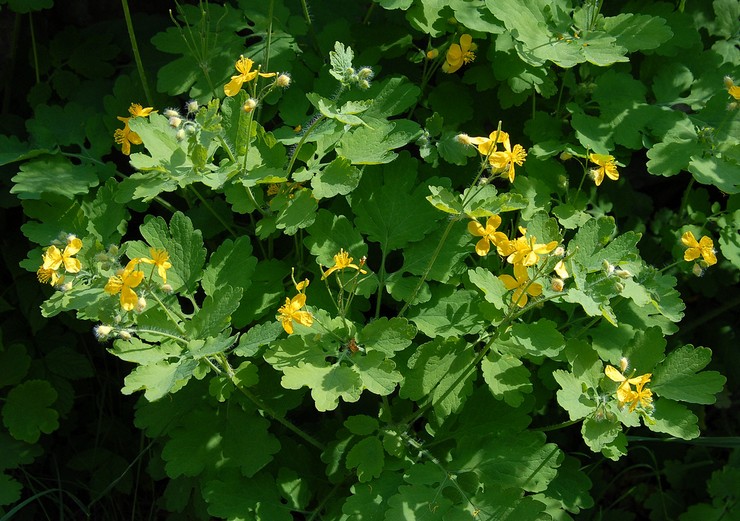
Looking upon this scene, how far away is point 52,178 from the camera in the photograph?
240cm

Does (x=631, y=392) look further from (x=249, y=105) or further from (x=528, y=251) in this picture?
(x=249, y=105)

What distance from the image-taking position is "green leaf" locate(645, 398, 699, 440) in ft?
6.97

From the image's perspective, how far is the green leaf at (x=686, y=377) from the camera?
2.15 metres

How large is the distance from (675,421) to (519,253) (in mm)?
724

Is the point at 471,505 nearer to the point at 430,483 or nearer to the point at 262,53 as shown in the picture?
the point at 430,483

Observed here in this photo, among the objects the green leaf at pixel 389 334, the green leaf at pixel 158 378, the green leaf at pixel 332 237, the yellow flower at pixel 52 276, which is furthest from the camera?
the green leaf at pixel 332 237

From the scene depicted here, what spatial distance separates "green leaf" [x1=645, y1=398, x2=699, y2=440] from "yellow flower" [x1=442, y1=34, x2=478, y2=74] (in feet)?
4.06

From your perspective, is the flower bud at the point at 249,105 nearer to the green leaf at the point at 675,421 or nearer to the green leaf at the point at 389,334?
the green leaf at the point at 389,334

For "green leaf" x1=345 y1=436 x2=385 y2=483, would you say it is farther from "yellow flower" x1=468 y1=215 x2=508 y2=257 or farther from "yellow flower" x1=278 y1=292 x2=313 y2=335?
"yellow flower" x1=468 y1=215 x2=508 y2=257

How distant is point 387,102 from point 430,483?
1.16 meters

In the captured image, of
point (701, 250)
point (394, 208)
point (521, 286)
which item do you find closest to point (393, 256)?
point (394, 208)

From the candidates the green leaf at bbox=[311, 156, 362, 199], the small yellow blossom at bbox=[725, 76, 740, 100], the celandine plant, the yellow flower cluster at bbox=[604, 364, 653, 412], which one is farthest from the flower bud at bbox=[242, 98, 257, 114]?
the small yellow blossom at bbox=[725, 76, 740, 100]

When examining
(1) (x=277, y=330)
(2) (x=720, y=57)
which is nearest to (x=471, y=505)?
(1) (x=277, y=330)

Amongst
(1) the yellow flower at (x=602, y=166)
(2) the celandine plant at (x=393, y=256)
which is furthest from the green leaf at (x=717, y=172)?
(1) the yellow flower at (x=602, y=166)
